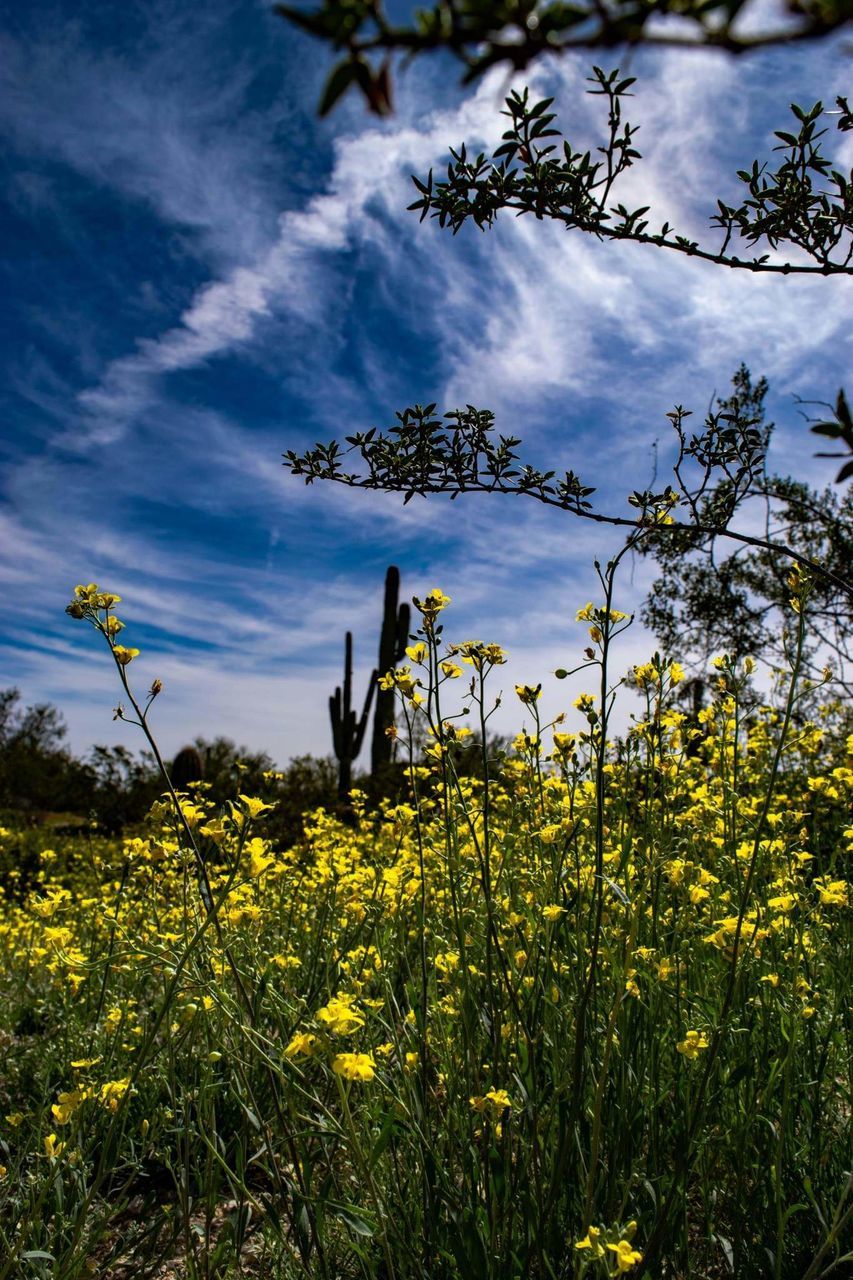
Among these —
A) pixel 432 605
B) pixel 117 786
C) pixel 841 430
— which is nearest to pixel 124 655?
pixel 432 605

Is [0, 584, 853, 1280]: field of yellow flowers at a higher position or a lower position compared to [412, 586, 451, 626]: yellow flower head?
lower

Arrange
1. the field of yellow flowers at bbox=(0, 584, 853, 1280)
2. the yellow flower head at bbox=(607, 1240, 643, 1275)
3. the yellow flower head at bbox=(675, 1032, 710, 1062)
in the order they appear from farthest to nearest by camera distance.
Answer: the yellow flower head at bbox=(675, 1032, 710, 1062)
the field of yellow flowers at bbox=(0, 584, 853, 1280)
the yellow flower head at bbox=(607, 1240, 643, 1275)

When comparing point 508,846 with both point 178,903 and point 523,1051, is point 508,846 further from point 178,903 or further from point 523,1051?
point 178,903

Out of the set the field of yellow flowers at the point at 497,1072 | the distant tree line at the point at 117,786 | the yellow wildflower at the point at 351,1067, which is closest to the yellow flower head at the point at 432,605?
the field of yellow flowers at the point at 497,1072

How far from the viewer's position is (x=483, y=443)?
2553mm

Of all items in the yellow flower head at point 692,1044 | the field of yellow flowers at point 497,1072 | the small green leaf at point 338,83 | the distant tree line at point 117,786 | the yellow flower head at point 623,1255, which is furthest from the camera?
the distant tree line at point 117,786

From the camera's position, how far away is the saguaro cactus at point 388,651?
16.2 m

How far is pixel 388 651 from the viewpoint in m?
17.4

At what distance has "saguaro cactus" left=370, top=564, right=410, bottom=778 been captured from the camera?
16.2m

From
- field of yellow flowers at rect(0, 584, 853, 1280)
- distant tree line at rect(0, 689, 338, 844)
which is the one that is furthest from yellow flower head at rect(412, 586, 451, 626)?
distant tree line at rect(0, 689, 338, 844)

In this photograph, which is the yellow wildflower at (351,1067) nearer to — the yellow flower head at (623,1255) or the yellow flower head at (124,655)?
the yellow flower head at (623,1255)

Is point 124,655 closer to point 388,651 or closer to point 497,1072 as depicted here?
point 497,1072

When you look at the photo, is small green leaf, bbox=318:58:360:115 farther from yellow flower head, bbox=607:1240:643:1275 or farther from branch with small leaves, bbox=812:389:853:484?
yellow flower head, bbox=607:1240:643:1275

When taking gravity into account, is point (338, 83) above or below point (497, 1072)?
above
